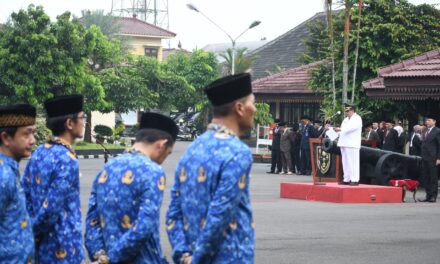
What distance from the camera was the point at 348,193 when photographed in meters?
20.6

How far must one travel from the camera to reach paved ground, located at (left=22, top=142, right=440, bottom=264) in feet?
41.4

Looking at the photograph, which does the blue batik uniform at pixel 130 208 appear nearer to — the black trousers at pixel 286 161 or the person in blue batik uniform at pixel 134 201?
the person in blue batik uniform at pixel 134 201

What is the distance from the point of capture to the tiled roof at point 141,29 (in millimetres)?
95188

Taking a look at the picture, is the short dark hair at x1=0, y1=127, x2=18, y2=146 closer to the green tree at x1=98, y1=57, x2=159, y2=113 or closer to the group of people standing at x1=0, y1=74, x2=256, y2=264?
the group of people standing at x1=0, y1=74, x2=256, y2=264

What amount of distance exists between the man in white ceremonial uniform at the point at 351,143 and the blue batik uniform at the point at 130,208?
15.9 meters

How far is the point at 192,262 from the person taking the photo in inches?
217

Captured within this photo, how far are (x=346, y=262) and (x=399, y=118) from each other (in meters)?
22.1

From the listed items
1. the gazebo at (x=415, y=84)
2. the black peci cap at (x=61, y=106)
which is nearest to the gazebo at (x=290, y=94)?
the gazebo at (x=415, y=84)

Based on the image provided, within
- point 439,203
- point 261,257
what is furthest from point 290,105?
point 261,257

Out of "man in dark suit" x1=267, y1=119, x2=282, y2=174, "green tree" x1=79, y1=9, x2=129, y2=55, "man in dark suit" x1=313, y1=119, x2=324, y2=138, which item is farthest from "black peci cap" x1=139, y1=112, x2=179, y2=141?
"green tree" x1=79, y1=9, x2=129, y2=55

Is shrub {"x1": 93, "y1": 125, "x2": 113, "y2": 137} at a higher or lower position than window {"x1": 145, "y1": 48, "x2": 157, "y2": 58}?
lower

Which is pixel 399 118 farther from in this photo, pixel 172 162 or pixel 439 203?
pixel 439 203

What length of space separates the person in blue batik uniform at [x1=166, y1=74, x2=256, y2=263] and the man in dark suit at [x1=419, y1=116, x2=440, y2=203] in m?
16.3

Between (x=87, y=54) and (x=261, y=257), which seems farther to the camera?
(x=87, y=54)
